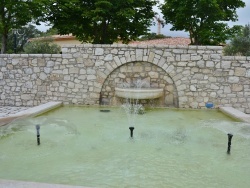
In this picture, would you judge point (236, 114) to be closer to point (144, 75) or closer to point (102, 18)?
point (144, 75)

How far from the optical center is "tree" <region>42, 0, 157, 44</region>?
1256cm

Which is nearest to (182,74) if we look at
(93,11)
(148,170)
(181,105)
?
(181,105)

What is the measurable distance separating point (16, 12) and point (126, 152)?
9.64 m

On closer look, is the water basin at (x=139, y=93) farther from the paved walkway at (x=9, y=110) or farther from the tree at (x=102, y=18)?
the tree at (x=102, y=18)

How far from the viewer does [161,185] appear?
3.21 metres

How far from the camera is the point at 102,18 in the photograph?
41.5ft

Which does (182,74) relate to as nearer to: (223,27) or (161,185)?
(161,185)

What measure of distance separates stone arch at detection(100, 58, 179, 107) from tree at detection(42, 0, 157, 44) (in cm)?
488

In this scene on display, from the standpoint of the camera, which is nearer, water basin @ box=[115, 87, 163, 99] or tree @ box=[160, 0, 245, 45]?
water basin @ box=[115, 87, 163, 99]

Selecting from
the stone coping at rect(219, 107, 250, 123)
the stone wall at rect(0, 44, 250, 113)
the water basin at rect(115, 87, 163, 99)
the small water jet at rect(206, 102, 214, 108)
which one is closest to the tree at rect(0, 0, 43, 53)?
the stone wall at rect(0, 44, 250, 113)

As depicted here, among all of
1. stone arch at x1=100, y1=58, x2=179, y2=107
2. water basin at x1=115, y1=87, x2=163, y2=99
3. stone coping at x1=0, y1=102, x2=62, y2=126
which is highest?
stone arch at x1=100, y1=58, x2=179, y2=107

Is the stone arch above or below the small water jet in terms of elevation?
above

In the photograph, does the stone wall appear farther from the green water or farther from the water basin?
the green water

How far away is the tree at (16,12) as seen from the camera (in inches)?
432
